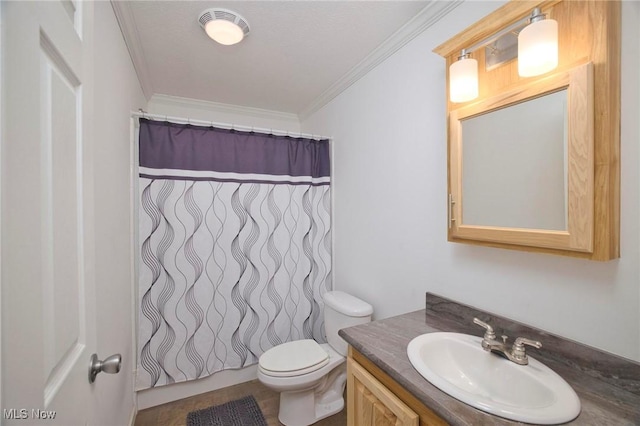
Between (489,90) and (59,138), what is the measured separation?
1.36m

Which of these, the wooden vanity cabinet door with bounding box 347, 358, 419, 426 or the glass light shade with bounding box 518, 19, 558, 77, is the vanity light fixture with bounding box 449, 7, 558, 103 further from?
the wooden vanity cabinet door with bounding box 347, 358, 419, 426

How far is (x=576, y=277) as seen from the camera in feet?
2.87

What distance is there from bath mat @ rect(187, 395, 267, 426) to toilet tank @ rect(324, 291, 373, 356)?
2.19 ft

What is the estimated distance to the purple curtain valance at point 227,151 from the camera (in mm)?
1784

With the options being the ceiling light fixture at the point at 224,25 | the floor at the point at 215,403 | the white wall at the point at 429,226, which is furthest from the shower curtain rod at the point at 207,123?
the floor at the point at 215,403

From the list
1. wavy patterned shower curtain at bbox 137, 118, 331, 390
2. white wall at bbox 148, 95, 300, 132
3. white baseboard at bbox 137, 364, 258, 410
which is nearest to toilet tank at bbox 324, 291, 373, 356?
wavy patterned shower curtain at bbox 137, 118, 331, 390

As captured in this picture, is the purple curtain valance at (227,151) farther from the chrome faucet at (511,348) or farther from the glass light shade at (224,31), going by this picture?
the chrome faucet at (511,348)

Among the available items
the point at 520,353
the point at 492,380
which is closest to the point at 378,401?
the point at 492,380

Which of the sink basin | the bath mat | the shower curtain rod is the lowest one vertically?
the bath mat

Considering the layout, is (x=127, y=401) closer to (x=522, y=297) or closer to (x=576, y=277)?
(x=522, y=297)

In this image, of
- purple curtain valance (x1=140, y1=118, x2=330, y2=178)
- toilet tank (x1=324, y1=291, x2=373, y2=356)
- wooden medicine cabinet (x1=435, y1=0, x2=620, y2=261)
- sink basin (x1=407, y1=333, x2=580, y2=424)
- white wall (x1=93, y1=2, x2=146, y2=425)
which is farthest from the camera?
purple curtain valance (x1=140, y1=118, x2=330, y2=178)

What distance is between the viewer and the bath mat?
1.69 m

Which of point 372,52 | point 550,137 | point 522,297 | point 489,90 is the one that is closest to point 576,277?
point 522,297

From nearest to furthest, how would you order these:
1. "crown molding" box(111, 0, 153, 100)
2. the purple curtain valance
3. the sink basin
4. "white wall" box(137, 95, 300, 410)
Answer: the sink basin
"crown molding" box(111, 0, 153, 100)
the purple curtain valance
"white wall" box(137, 95, 300, 410)
